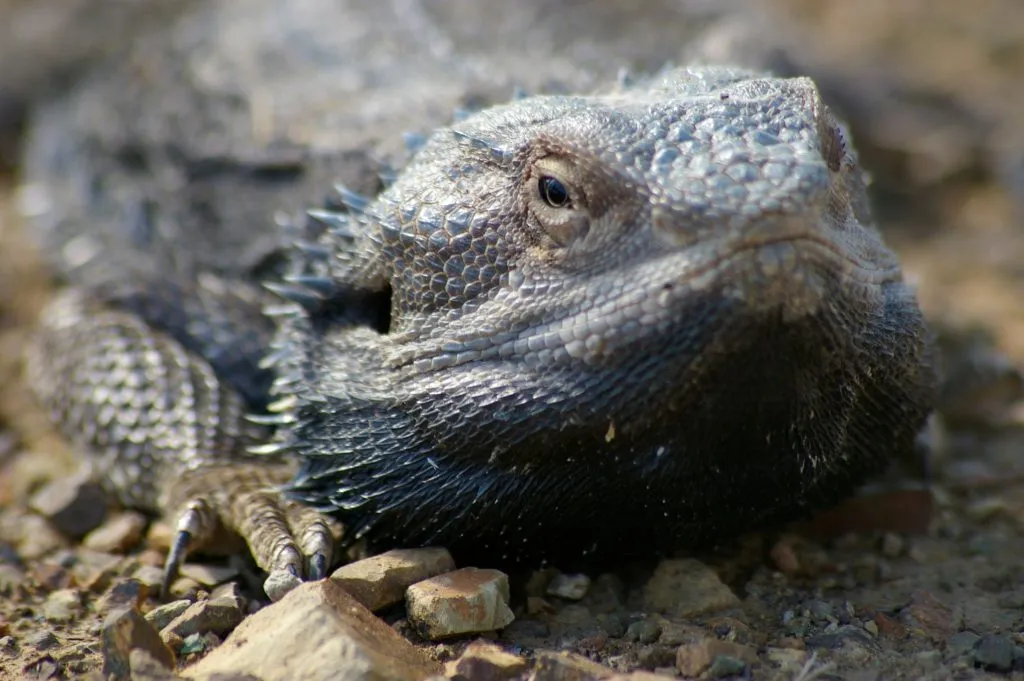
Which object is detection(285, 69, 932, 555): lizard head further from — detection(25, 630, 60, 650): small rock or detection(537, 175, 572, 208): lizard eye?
detection(25, 630, 60, 650): small rock

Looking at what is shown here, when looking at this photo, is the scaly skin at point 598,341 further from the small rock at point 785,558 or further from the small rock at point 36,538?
the small rock at point 36,538

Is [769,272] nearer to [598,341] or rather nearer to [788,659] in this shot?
[598,341]

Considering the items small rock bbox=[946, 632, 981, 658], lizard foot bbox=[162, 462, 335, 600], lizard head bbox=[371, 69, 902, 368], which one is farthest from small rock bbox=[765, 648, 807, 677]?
lizard foot bbox=[162, 462, 335, 600]

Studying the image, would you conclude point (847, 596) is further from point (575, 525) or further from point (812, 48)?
point (812, 48)

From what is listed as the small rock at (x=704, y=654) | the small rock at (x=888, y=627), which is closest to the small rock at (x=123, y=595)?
the small rock at (x=704, y=654)

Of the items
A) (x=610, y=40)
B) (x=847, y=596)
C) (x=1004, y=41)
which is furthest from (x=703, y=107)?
(x=1004, y=41)

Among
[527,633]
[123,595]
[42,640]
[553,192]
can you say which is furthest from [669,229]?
[42,640]
